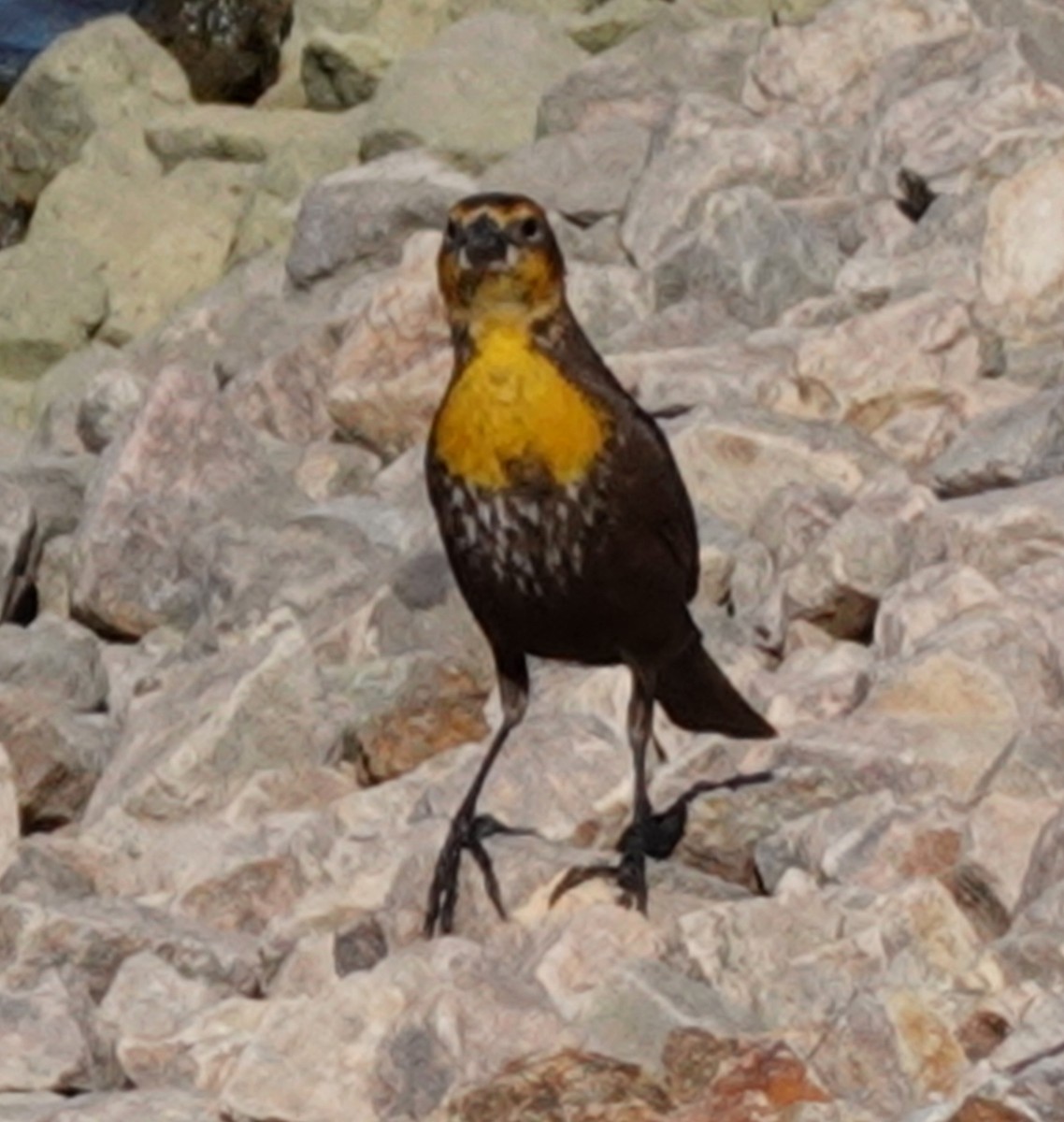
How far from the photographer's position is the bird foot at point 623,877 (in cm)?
785

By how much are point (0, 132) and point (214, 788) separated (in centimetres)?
834

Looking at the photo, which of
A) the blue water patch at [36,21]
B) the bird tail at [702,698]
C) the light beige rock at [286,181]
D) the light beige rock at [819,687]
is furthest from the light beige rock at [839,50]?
the blue water patch at [36,21]

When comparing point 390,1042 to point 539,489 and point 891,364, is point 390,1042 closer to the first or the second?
point 539,489

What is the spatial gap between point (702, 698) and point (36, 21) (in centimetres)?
1296

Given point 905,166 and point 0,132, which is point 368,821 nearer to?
point 905,166

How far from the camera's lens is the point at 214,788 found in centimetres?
972

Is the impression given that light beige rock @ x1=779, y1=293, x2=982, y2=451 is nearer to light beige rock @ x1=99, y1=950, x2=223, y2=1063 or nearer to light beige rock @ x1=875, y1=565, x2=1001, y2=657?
light beige rock @ x1=875, y1=565, x2=1001, y2=657

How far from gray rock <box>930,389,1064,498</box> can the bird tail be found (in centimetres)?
134

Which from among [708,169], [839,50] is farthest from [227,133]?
[708,169]

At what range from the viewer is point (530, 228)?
26.6 ft

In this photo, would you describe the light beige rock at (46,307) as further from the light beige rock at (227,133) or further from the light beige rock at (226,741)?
the light beige rock at (226,741)

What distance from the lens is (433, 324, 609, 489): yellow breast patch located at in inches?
320

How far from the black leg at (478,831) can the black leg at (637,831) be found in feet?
0.53

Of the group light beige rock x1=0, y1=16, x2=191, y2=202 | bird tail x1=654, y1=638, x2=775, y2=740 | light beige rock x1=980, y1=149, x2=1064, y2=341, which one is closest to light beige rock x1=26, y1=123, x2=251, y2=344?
light beige rock x1=0, y1=16, x2=191, y2=202
